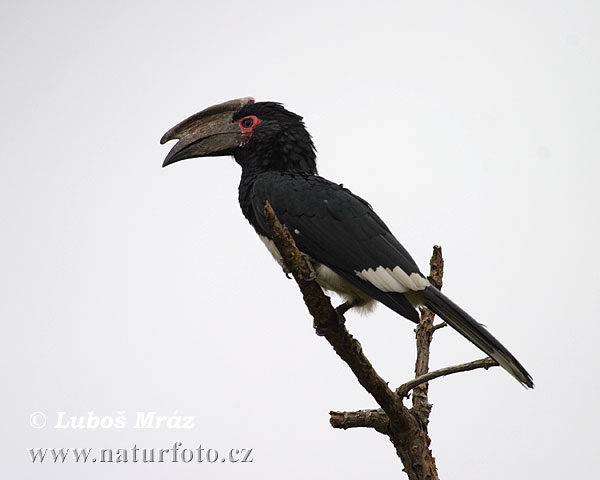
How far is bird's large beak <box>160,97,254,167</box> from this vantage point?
5645 mm

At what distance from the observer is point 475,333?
3986mm

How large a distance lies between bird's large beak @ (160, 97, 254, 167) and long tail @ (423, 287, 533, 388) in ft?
7.03

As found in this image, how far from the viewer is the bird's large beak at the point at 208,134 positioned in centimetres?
564

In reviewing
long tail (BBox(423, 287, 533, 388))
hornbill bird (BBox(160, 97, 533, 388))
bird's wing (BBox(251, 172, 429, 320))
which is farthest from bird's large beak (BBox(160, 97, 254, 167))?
long tail (BBox(423, 287, 533, 388))

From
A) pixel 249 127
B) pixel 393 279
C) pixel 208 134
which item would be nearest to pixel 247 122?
pixel 249 127

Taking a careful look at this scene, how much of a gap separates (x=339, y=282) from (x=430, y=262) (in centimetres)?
80

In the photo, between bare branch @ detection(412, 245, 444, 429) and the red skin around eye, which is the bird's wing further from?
the red skin around eye

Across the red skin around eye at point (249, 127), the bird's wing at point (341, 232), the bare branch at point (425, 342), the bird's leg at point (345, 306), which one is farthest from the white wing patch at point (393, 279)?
the red skin around eye at point (249, 127)

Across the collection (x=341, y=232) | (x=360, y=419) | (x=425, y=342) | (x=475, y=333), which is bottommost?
(x=360, y=419)

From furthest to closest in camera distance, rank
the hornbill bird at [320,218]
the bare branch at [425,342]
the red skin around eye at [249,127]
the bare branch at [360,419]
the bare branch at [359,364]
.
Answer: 1. the red skin around eye at [249,127]
2. the bare branch at [425,342]
3. the hornbill bird at [320,218]
4. the bare branch at [360,419]
5. the bare branch at [359,364]

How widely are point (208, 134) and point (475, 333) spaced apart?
2.72m

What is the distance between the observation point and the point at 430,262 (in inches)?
195

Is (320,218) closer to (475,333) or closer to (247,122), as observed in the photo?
(475,333)

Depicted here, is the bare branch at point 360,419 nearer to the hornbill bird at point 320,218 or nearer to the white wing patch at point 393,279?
the hornbill bird at point 320,218
